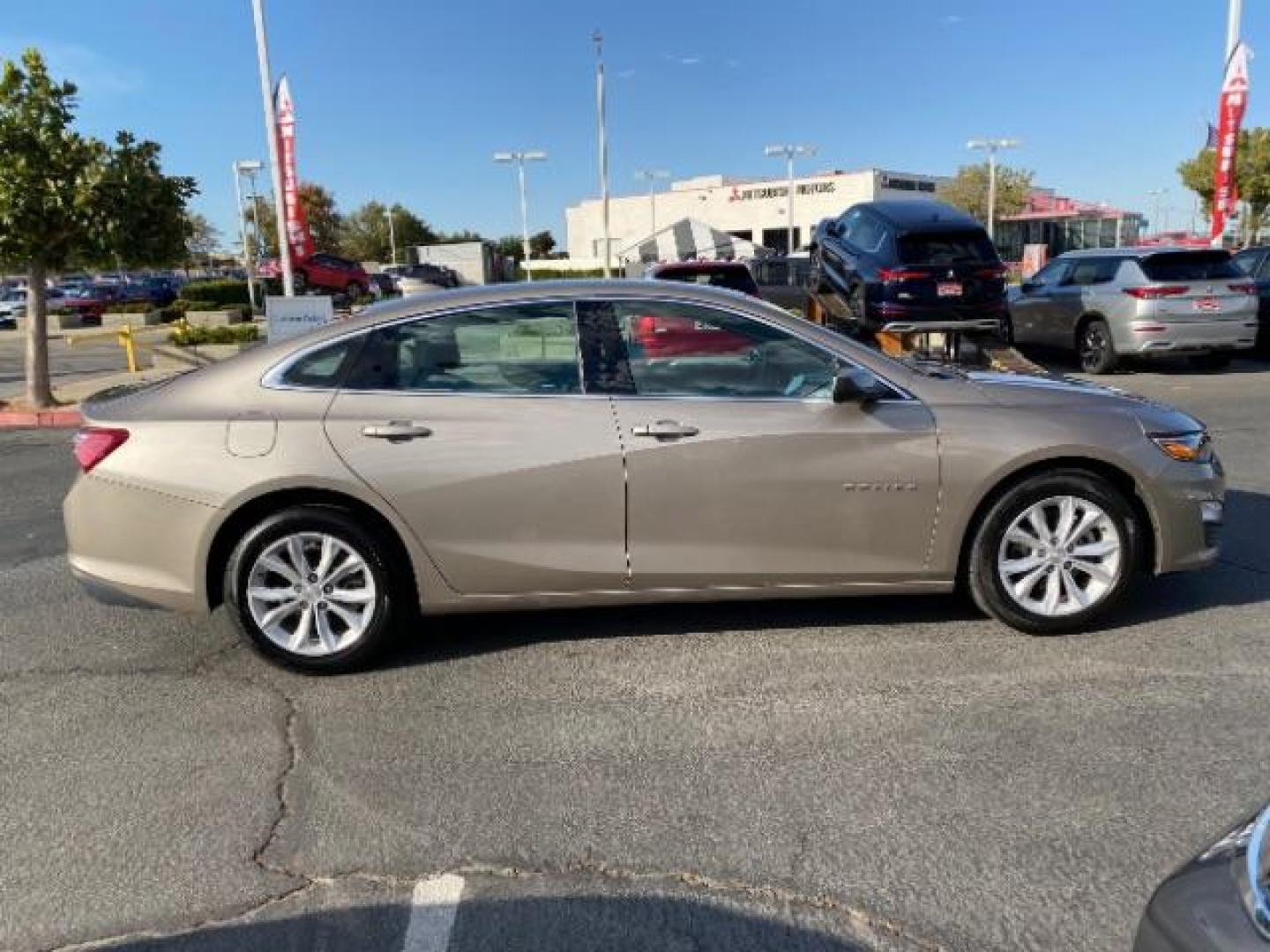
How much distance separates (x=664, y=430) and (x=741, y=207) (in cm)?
8550

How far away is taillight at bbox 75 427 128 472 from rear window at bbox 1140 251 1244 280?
12071mm

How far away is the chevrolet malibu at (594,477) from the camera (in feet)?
12.7

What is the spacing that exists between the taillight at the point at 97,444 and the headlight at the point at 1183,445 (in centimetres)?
433

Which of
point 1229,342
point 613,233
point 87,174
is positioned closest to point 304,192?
point 613,233

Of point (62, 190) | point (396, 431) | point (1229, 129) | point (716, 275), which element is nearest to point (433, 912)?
point (396, 431)

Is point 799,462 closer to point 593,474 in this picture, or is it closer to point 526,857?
point 593,474

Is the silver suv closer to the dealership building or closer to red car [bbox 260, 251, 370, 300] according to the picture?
red car [bbox 260, 251, 370, 300]

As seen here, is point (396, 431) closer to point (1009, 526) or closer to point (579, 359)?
point (579, 359)

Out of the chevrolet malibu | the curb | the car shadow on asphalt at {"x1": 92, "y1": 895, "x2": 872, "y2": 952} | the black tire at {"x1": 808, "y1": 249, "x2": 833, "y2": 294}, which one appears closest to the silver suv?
the black tire at {"x1": 808, "y1": 249, "x2": 833, "y2": 294}

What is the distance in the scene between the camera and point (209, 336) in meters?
20.0

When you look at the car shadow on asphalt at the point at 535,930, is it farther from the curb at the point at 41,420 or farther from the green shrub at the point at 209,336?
the green shrub at the point at 209,336

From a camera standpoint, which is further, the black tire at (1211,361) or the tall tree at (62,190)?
the black tire at (1211,361)

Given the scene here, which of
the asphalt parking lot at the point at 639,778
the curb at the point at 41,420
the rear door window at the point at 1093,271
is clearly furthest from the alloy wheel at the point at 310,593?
the rear door window at the point at 1093,271

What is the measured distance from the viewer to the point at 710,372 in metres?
4.11
